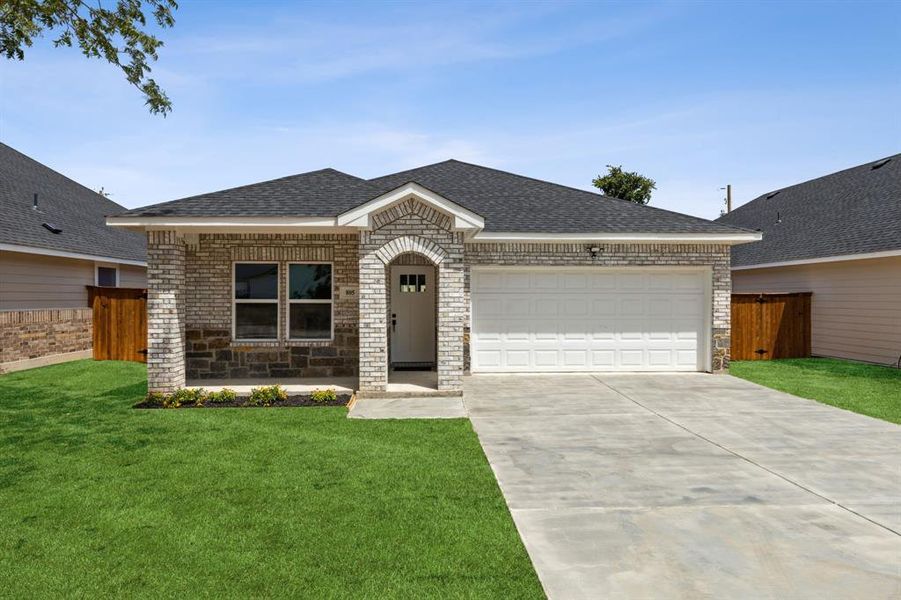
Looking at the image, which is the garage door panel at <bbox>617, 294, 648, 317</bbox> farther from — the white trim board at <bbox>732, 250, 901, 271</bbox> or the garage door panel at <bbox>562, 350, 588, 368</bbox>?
the white trim board at <bbox>732, 250, 901, 271</bbox>

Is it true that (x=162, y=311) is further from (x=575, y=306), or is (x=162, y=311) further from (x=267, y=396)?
(x=575, y=306)

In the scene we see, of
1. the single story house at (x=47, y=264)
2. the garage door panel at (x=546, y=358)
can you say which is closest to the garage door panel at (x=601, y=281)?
the garage door panel at (x=546, y=358)

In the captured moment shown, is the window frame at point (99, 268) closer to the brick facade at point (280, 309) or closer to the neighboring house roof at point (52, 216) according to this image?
the neighboring house roof at point (52, 216)

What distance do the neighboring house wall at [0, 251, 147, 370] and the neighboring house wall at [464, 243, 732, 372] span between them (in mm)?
10976

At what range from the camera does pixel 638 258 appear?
12.4 meters

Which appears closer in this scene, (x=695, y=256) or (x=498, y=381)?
(x=498, y=381)

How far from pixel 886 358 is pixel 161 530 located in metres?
16.7

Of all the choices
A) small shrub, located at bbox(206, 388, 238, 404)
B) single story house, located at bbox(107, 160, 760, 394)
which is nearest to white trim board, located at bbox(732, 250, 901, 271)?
single story house, located at bbox(107, 160, 760, 394)

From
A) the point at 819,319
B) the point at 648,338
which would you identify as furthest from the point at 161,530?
the point at 819,319

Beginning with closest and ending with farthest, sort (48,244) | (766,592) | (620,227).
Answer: (766,592), (620,227), (48,244)

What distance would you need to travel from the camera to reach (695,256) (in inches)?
492

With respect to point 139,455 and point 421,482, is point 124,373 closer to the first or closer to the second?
point 139,455

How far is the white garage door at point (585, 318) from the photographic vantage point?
12.5 m

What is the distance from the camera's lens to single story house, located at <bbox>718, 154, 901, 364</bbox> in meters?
14.0
